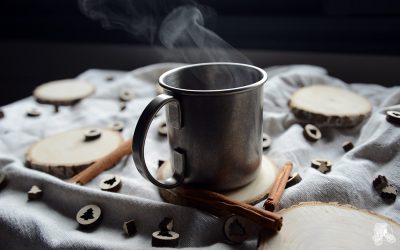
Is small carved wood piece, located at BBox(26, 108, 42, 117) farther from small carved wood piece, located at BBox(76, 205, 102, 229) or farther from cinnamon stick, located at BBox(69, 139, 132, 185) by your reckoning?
small carved wood piece, located at BBox(76, 205, 102, 229)

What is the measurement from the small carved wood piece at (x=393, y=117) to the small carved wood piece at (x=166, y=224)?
0.50 metres

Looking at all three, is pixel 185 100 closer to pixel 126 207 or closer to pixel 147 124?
pixel 147 124

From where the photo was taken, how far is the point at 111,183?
68 cm

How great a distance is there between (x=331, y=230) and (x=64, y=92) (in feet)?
3.03

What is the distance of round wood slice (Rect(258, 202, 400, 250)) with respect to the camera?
18.1 inches

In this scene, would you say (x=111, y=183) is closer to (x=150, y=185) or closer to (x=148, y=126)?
(x=150, y=185)

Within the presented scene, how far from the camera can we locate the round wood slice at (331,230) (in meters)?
0.46

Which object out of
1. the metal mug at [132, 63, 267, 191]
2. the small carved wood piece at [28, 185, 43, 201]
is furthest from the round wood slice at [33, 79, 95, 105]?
the metal mug at [132, 63, 267, 191]

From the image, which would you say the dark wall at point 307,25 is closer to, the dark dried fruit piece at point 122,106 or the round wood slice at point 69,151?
the dark dried fruit piece at point 122,106

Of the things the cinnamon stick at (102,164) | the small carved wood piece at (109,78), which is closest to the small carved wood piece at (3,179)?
the cinnamon stick at (102,164)

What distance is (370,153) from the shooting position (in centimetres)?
70

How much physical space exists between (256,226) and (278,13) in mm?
956

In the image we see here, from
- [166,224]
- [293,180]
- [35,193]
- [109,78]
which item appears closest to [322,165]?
[293,180]

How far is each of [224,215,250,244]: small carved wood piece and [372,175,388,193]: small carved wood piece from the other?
251mm
